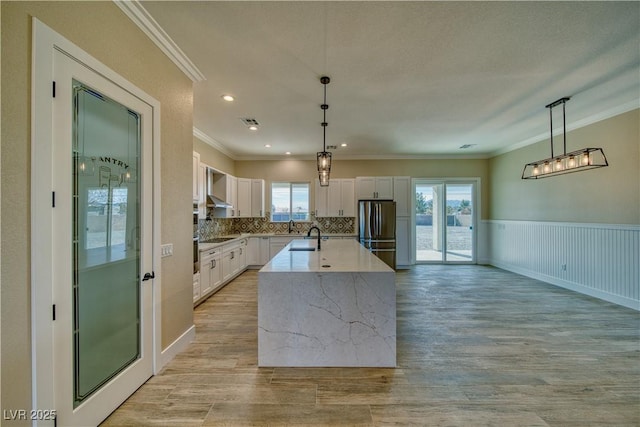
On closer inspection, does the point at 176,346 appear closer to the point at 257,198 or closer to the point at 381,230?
the point at 257,198

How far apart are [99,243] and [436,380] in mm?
2713

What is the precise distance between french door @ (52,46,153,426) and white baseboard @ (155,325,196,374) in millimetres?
157

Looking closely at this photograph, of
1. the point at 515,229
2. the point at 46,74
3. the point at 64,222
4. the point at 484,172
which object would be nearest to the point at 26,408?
the point at 64,222

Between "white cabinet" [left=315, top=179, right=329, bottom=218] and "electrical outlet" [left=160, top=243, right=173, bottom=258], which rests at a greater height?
"white cabinet" [left=315, top=179, right=329, bottom=218]

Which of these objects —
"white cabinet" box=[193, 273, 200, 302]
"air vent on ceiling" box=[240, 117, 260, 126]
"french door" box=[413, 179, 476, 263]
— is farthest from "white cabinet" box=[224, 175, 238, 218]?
"french door" box=[413, 179, 476, 263]

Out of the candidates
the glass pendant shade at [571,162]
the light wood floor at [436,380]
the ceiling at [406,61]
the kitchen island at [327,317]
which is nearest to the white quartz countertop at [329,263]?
the kitchen island at [327,317]

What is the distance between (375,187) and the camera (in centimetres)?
655

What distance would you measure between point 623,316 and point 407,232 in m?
3.70

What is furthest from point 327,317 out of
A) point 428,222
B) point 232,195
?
point 428,222

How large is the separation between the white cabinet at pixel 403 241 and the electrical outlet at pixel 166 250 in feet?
17.2

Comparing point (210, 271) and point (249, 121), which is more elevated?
point (249, 121)

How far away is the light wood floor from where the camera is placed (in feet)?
5.86

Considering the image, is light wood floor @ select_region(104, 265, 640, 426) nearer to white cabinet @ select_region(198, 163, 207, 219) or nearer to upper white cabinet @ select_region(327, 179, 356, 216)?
white cabinet @ select_region(198, 163, 207, 219)

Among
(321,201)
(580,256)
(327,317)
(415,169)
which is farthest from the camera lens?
(415,169)
